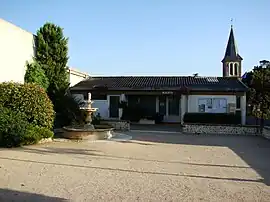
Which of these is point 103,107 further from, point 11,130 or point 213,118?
point 11,130

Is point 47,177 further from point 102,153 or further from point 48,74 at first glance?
point 48,74

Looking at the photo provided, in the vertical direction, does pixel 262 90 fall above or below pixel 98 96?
above

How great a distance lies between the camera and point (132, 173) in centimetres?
810

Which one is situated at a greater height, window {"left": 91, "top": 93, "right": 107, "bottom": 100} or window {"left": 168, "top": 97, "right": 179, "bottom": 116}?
window {"left": 91, "top": 93, "right": 107, "bottom": 100}

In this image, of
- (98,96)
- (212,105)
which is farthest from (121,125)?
(212,105)

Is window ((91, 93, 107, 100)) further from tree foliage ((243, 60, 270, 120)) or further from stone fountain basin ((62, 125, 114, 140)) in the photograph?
tree foliage ((243, 60, 270, 120))

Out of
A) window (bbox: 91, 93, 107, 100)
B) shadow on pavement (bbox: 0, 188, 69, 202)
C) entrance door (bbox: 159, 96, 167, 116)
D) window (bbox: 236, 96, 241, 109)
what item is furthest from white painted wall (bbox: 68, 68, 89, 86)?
shadow on pavement (bbox: 0, 188, 69, 202)

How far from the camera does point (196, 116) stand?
22547mm

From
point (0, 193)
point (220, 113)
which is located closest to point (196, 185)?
point (0, 193)

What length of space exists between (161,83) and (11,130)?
16713 millimetres

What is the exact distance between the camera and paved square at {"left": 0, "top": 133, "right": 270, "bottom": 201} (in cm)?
614

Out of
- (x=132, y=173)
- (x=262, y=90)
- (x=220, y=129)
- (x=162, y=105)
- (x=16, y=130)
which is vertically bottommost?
(x=132, y=173)

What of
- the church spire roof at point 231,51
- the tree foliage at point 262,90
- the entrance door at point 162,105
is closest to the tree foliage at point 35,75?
the entrance door at point 162,105

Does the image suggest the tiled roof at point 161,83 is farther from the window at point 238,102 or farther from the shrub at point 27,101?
the shrub at point 27,101
